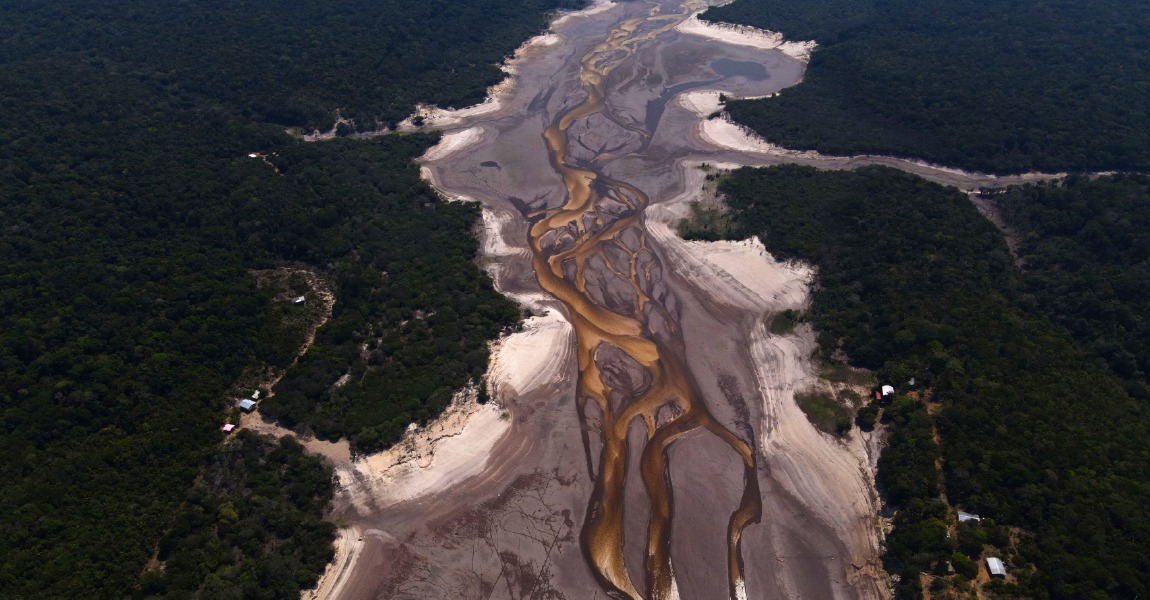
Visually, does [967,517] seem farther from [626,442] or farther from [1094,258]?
[1094,258]

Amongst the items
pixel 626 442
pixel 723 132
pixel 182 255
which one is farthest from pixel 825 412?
pixel 182 255

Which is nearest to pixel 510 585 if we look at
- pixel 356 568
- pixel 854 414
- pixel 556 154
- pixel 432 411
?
pixel 356 568

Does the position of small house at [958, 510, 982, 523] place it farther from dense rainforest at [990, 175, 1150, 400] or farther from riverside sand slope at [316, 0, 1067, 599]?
dense rainforest at [990, 175, 1150, 400]

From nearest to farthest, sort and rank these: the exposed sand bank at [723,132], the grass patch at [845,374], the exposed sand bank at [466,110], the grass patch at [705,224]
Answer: the grass patch at [845,374], the grass patch at [705,224], the exposed sand bank at [723,132], the exposed sand bank at [466,110]

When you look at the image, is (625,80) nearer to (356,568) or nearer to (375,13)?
(375,13)

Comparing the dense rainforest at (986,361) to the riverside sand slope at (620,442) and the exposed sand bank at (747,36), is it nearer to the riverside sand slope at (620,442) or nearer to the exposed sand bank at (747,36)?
the riverside sand slope at (620,442)

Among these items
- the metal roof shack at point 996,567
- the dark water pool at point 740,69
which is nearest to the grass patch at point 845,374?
the metal roof shack at point 996,567
